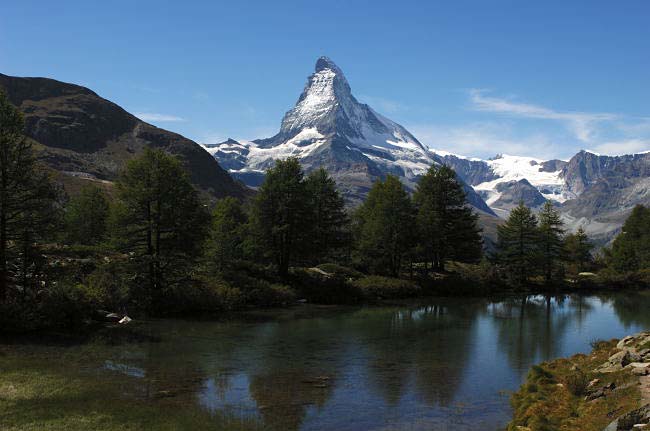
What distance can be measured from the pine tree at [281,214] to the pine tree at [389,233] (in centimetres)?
1349

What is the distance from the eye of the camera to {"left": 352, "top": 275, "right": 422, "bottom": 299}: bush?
72875mm

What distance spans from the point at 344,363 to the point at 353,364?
23.3 inches

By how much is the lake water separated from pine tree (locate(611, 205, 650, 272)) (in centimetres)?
6028

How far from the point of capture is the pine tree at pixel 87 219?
252 feet

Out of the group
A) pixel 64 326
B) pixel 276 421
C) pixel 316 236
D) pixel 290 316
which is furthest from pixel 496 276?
pixel 276 421

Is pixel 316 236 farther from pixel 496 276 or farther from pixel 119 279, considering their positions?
pixel 496 276

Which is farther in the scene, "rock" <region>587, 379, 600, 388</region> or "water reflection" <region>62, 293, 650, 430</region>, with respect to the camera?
"water reflection" <region>62, 293, 650, 430</region>

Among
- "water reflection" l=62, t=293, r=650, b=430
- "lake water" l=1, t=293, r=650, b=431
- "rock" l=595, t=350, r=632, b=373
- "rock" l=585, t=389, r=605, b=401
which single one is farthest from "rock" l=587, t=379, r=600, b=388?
"water reflection" l=62, t=293, r=650, b=430

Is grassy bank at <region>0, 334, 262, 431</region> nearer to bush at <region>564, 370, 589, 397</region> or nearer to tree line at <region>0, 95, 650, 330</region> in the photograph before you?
tree line at <region>0, 95, 650, 330</region>

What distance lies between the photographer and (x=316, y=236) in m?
73.2

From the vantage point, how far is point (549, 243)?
94688 millimetres

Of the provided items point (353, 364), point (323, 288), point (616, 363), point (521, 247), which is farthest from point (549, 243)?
point (616, 363)

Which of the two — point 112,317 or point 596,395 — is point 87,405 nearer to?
point 596,395

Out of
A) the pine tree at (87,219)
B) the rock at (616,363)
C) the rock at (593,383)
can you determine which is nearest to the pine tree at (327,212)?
the pine tree at (87,219)
